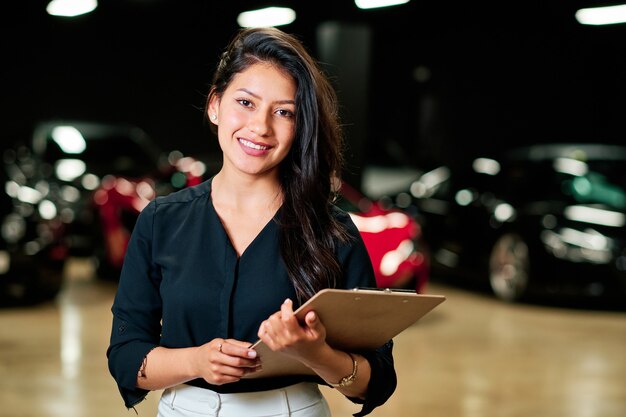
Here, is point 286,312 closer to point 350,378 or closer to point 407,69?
point 350,378

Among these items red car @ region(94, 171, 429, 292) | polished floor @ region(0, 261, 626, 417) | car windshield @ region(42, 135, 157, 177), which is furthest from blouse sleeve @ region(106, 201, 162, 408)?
car windshield @ region(42, 135, 157, 177)

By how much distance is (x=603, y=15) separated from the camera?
13.7 m

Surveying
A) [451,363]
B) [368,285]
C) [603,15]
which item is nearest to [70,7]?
[603,15]

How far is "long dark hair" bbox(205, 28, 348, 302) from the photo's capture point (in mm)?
1823

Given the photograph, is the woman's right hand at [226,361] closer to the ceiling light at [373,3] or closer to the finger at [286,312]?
the finger at [286,312]

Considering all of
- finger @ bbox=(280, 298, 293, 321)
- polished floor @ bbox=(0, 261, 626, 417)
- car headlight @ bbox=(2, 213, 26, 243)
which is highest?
finger @ bbox=(280, 298, 293, 321)

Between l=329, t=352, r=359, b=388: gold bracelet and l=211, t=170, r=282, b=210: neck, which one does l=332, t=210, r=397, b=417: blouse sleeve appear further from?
l=211, t=170, r=282, b=210: neck

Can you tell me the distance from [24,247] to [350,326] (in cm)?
582

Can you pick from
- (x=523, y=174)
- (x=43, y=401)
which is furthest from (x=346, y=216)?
(x=523, y=174)

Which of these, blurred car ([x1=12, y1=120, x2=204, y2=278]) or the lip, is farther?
blurred car ([x1=12, y1=120, x2=204, y2=278])

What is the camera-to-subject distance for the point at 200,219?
187cm

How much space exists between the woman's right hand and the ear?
1.71 ft

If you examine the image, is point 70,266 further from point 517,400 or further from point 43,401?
point 517,400

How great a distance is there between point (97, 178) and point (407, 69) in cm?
943
